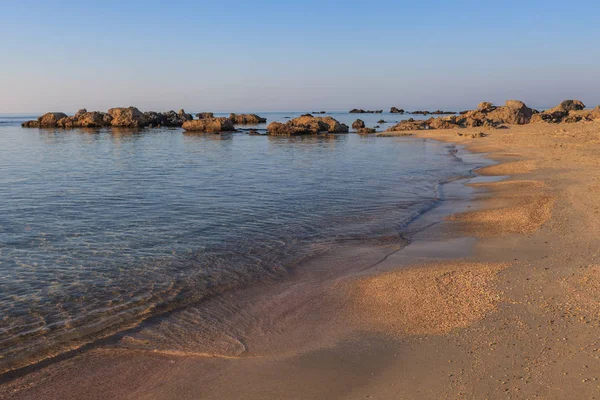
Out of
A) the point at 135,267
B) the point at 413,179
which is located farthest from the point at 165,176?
the point at 135,267

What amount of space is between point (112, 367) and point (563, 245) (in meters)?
8.22

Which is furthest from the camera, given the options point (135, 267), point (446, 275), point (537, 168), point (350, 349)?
point (537, 168)

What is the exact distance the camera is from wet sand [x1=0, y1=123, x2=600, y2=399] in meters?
4.42

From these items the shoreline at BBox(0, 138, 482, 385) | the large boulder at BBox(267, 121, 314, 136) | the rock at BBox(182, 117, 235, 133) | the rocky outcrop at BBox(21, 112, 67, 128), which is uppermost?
the rocky outcrop at BBox(21, 112, 67, 128)

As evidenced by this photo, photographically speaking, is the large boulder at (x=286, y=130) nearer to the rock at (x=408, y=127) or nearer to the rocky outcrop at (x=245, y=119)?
the rock at (x=408, y=127)

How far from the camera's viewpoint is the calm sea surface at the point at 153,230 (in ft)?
21.7

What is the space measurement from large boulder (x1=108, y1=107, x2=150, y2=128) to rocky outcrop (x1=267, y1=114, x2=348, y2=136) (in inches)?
1109

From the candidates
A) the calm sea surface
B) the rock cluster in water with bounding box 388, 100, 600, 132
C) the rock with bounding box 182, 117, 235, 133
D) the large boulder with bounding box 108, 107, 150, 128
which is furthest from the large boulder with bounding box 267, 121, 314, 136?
the calm sea surface

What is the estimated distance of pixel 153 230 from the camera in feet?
35.9

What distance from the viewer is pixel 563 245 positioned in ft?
28.3

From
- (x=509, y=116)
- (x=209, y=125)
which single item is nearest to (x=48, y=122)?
(x=209, y=125)

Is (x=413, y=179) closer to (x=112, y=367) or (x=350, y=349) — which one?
(x=350, y=349)

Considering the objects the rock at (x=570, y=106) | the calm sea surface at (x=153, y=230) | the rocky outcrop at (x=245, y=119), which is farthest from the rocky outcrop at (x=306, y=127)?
the calm sea surface at (x=153, y=230)

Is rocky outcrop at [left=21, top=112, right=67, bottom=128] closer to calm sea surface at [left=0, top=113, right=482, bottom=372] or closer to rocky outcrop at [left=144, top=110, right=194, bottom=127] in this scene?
rocky outcrop at [left=144, top=110, right=194, bottom=127]
